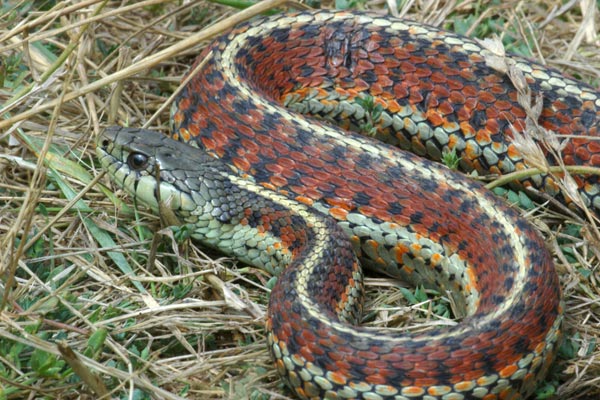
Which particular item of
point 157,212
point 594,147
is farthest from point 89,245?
point 594,147

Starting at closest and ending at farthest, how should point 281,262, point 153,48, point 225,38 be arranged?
point 281,262 < point 225,38 < point 153,48

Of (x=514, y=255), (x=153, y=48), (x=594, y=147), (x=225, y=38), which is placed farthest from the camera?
(x=153, y=48)

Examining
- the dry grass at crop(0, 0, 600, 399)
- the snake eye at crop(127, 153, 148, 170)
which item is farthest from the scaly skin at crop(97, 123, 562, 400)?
the dry grass at crop(0, 0, 600, 399)

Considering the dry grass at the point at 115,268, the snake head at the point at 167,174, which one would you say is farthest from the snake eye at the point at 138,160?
the dry grass at the point at 115,268

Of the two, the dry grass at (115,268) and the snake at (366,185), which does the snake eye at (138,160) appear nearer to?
the snake at (366,185)

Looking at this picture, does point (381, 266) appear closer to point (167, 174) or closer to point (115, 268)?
point (167, 174)

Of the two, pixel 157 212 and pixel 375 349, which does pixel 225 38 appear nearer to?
pixel 157 212

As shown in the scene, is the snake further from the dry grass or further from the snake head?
the dry grass
